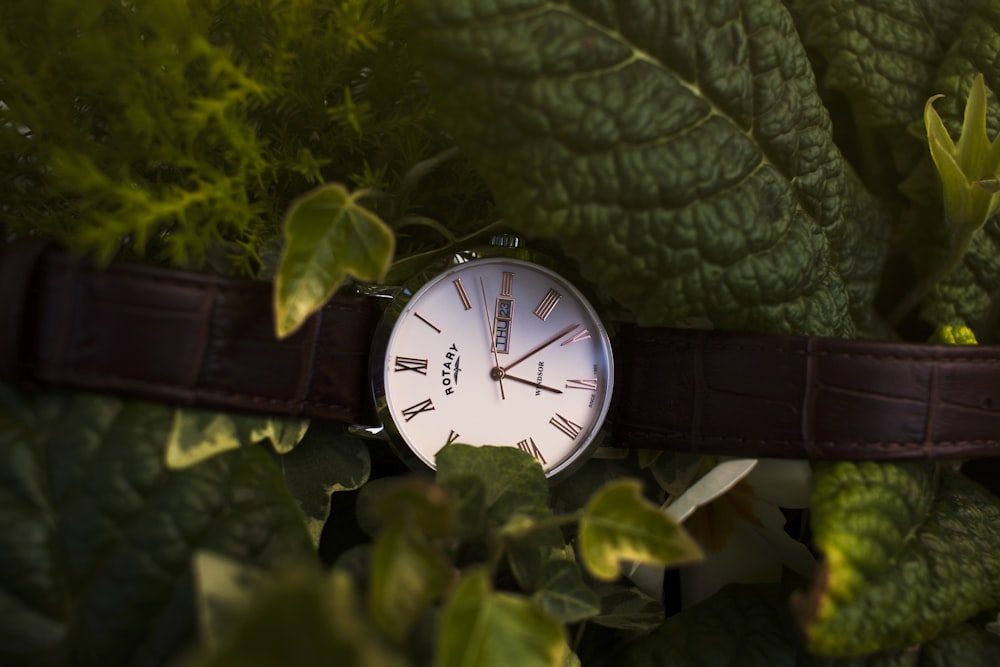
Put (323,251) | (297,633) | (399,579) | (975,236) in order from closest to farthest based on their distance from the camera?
(297,633)
(399,579)
(323,251)
(975,236)

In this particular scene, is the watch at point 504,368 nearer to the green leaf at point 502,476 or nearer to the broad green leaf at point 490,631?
the green leaf at point 502,476

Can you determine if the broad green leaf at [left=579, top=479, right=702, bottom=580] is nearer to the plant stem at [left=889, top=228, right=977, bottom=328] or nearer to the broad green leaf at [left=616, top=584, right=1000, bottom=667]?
the broad green leaf at [left=616, top=584, right=1000, bottom=667]

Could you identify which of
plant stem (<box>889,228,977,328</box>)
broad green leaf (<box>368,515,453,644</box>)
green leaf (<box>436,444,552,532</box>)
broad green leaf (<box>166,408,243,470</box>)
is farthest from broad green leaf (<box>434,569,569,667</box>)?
plant stem (<box>889,228,977,328</box>)

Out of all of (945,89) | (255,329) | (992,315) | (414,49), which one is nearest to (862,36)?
(945,89)

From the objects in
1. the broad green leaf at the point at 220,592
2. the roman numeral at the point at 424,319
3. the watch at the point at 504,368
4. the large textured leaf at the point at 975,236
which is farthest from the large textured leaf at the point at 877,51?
the broad green leaf at the point at 220,592

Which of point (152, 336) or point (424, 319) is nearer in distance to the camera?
point (152, 336)

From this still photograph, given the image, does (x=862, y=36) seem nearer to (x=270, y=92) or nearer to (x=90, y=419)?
(x=270, y=92)

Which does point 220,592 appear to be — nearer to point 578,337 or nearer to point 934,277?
point 578,337

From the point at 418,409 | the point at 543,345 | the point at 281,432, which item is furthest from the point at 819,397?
the point at 281,432
